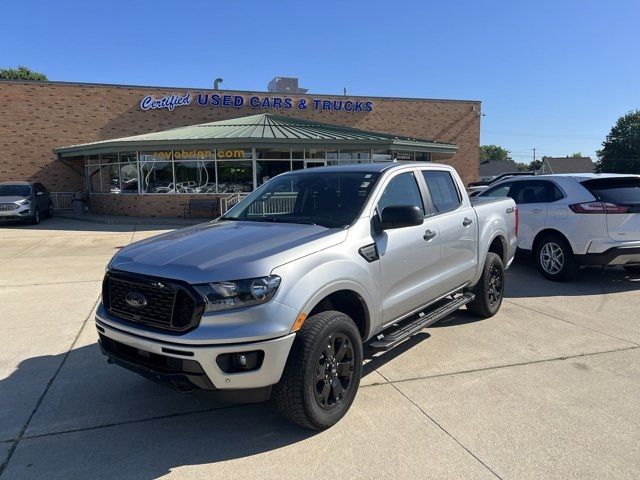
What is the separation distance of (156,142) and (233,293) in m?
18.1

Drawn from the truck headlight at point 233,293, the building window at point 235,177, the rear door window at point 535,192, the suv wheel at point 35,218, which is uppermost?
the building window at point 235,177

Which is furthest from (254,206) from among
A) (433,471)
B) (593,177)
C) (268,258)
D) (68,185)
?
(68,185)

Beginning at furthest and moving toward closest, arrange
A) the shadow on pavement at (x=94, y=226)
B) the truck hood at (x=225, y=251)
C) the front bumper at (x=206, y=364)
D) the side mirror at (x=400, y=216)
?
1. the shadow on pavement at (x=94, y=226)
2. the side mirror at (x=400, y=216)
3. the truck hood at (x=225, y=251)
4. the front bumper at (x=206, y=364)

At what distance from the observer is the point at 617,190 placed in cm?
745

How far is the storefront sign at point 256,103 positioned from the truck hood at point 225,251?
24.0m

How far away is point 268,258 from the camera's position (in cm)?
302

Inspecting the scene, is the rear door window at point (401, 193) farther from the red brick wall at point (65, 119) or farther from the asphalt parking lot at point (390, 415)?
the red brick wall at point (65, 119)

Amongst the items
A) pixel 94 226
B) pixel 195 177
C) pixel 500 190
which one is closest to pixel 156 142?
pixel 195 177

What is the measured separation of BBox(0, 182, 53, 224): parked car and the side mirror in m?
18.0

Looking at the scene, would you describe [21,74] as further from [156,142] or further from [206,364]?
[206,364]

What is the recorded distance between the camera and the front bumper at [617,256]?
23.4 ft

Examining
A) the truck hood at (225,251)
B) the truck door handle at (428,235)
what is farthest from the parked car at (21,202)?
the truck door handle at (428,235)

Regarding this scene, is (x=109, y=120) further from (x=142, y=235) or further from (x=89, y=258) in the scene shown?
(x=89, y=258)

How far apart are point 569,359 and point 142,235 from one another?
12905mm
